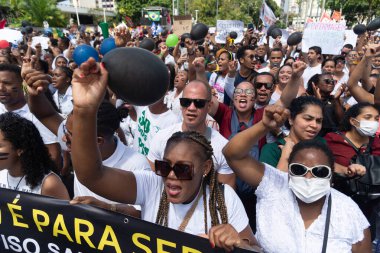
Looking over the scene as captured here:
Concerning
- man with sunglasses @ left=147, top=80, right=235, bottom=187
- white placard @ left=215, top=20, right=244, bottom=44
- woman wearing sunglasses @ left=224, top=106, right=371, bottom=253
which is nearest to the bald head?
man with sunglasses @ left=147, top=80, right=235, bottom=187

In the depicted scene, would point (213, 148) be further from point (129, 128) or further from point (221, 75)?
point (221, 75)

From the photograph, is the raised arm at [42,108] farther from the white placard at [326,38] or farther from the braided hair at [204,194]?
the white placard at [326,38]

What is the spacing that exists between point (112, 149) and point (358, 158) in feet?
6.88

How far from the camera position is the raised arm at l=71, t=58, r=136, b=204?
154 cm

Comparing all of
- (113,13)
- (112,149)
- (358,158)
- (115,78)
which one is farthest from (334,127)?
(113,13)

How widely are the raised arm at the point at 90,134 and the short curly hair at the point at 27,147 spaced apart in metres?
0.83

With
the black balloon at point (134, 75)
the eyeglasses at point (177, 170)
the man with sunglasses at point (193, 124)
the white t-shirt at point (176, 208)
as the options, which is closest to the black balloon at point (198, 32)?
the man with sunglasses at point (193, 124)

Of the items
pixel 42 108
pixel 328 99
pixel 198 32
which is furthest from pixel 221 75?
pixel 42 108

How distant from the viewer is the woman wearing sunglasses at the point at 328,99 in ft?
14.3

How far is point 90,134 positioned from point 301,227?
4.32 feet

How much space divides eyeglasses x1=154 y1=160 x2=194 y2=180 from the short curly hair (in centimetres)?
98

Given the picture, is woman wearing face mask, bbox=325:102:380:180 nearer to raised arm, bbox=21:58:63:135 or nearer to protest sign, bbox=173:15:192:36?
raised arm, bbox=21:58:63:135

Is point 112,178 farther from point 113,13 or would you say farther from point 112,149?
point 113,13

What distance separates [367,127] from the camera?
3322 mm
